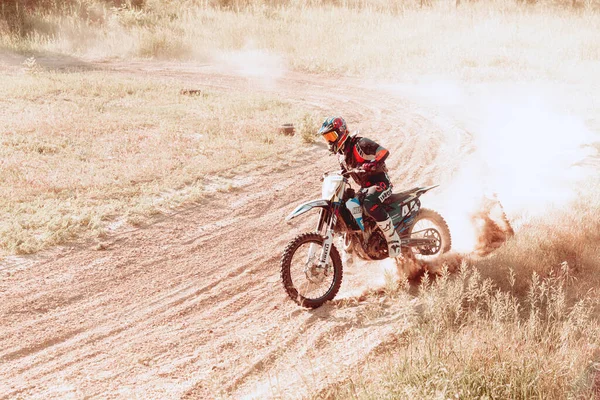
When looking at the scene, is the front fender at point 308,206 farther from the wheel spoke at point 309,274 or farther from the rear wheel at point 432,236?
the rear wheel at point 432,236

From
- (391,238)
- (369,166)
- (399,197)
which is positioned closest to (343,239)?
(391,238)

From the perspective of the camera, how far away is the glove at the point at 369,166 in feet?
24.4

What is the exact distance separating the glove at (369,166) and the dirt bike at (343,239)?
0.33 ft

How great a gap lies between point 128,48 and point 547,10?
59.4ft

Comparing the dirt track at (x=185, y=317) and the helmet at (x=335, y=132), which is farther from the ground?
the helmet at (x=335, y=132)

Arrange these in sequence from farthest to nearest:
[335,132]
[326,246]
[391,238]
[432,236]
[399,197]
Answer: [432,236]
[399,197]
[391,238]
[326,246]
[335,132]

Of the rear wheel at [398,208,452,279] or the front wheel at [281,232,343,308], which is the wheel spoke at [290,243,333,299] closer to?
the front wheel at [281,232,343,308]

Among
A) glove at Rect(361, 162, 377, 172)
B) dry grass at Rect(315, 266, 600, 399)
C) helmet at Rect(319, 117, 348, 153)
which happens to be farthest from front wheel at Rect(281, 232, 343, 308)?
dry grass at Rect(315, 266, 600, 399)

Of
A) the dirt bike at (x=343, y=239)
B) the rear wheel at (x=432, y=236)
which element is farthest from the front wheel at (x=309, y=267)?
the rear wheel at (x=432, y=236)

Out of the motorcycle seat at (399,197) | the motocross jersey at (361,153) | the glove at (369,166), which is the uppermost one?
the motocross jersey at (361,153)

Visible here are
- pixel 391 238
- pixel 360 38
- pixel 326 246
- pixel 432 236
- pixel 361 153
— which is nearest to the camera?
pixel 326 246

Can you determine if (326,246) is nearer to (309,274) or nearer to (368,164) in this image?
(309,274)

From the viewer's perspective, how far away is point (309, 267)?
7.47 metres

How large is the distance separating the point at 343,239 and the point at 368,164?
112 cm
